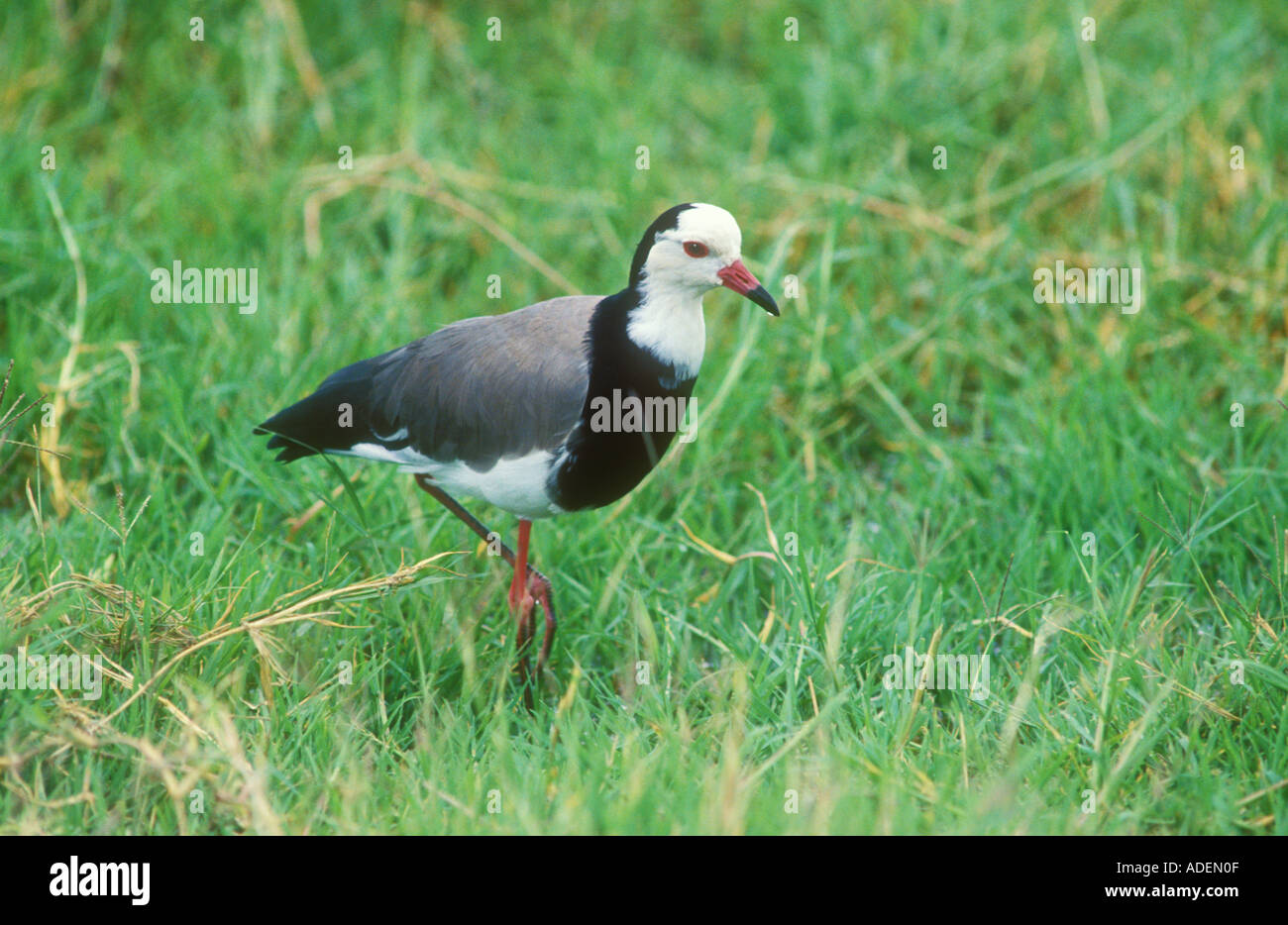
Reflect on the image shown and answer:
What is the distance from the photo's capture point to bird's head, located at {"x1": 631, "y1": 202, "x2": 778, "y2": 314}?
3.33 metres

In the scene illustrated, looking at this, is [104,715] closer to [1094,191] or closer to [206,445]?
[206,445]

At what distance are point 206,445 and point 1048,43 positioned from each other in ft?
14.6

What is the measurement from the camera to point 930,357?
17.4ft

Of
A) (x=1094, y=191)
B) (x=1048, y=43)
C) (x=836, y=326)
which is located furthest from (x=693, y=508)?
(x=1048, y=43)

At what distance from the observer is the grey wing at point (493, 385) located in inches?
137
